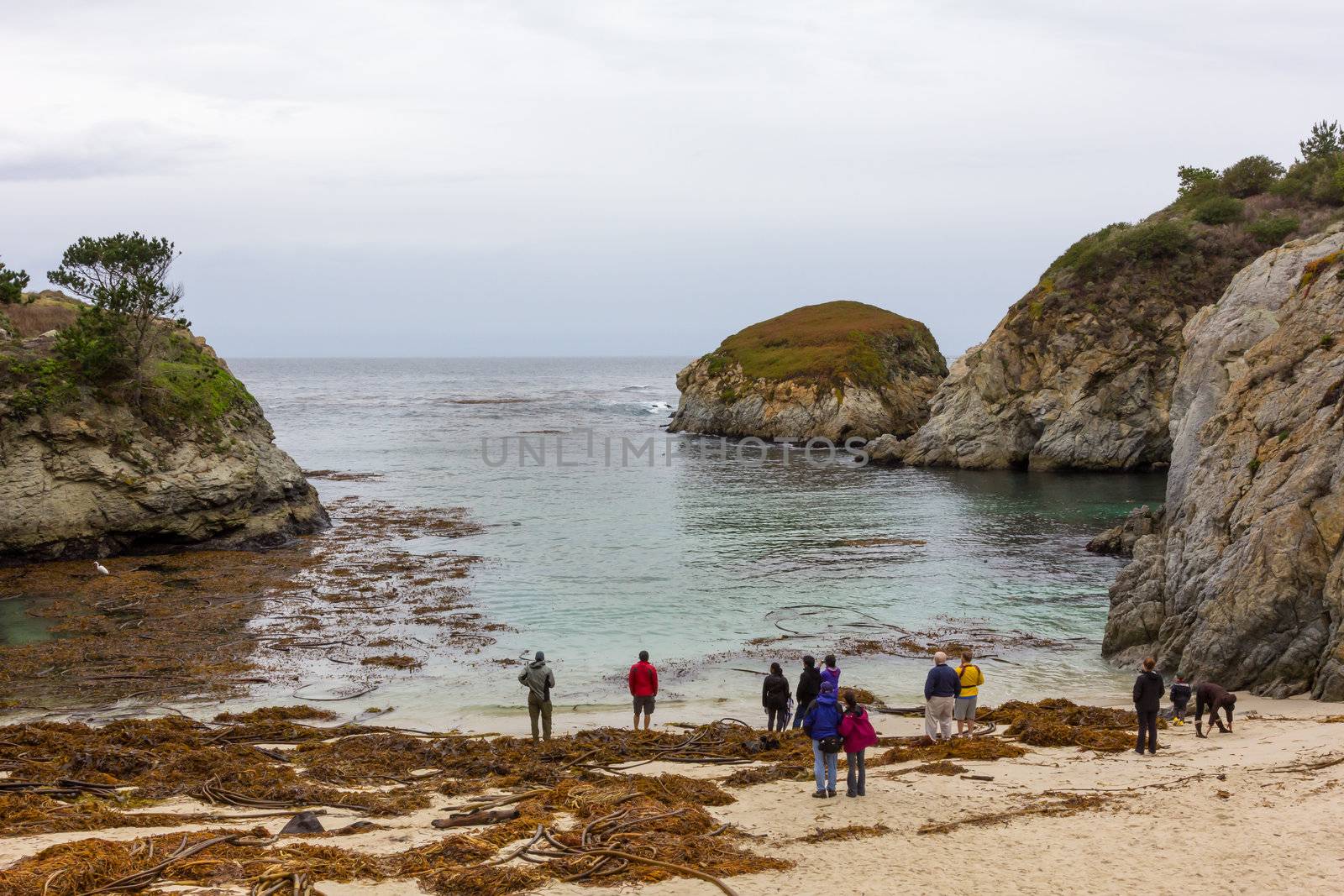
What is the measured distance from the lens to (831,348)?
89438 mm

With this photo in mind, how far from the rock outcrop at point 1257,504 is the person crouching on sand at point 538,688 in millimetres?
13471

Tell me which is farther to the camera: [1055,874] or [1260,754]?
[1260,754]

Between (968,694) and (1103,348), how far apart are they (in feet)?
164

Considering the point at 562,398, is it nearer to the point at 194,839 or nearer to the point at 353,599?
the point at 353,599

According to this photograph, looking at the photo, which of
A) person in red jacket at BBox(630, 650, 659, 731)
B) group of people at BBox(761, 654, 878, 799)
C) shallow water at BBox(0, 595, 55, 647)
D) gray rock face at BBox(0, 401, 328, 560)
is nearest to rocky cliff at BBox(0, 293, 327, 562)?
gray rock face at BBox(0, 401, 328, 560)

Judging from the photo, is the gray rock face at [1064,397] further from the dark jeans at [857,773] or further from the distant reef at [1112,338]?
the dark jeans at [857,773]

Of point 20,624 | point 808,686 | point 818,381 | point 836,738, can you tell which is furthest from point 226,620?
point 818,381

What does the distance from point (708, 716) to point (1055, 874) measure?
1010cm

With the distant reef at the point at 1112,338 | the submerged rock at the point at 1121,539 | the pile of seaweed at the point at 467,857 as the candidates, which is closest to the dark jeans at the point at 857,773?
the pile of seaweed at the point at 467,857

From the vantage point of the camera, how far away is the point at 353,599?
30.1 m

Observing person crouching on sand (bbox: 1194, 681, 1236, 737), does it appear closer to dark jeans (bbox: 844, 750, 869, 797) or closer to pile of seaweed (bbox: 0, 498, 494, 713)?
dark jeans (bbox: 844, 750, 869, 797)

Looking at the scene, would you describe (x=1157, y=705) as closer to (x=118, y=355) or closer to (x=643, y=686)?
(x=643, y=686)

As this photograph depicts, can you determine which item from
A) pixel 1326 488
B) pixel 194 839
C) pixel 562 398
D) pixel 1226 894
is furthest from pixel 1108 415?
pixel 562 398

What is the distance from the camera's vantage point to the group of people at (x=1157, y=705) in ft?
48.9
